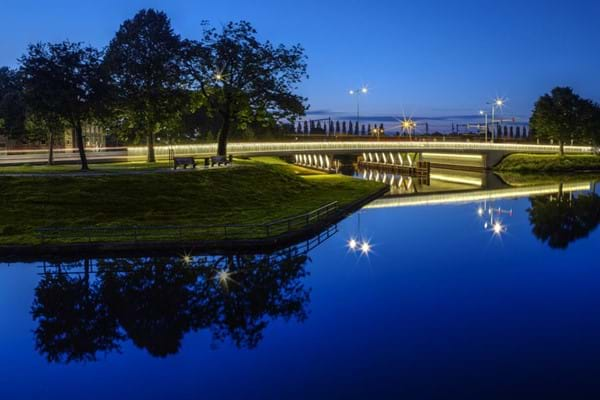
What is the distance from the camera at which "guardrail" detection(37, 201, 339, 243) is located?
32656 mm

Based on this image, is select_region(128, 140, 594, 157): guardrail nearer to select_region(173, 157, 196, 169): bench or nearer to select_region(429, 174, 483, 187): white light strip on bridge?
select_region(429, 174, 483, 187): white light strip on bridge

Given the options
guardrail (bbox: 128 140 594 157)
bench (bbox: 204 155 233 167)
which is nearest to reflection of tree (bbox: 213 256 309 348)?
bench (bbox: 204 155 233 167)

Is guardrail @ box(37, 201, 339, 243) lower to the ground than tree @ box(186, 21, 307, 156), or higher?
lower

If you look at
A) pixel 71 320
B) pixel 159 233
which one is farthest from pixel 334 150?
pixel 71 320

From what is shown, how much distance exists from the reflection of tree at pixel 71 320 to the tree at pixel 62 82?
2448 centimetres

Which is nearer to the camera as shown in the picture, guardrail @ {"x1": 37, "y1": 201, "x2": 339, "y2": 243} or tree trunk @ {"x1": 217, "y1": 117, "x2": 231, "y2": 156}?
guardrail @ {"x1": 37, "y1": 201, "x2": 339, "y2": 243}

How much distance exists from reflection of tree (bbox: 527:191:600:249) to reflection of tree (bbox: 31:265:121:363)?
3035 centimetres

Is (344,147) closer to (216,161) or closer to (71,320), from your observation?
(216,161)

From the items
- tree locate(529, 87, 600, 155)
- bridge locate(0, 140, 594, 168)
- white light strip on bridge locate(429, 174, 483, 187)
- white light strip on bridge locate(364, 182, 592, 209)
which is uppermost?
tree locate(529, 87, 600, 155)

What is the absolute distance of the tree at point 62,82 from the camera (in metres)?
47.1

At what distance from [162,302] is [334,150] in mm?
66232

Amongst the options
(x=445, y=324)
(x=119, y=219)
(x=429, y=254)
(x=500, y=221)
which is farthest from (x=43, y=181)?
(x=500, y=221)

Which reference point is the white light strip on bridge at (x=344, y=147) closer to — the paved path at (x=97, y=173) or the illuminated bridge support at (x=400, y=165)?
the illuminated bridge support at (x=400, y=165)

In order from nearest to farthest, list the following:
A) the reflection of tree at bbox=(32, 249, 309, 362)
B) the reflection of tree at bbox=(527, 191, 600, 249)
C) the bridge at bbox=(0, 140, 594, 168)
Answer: the reflection of tree at bbox=(32, 249, 309, 362)
the reflection of tree at bbox=(527, 191, 600, 249)
the bridge at bbox=(0, 140, 594, 168)
